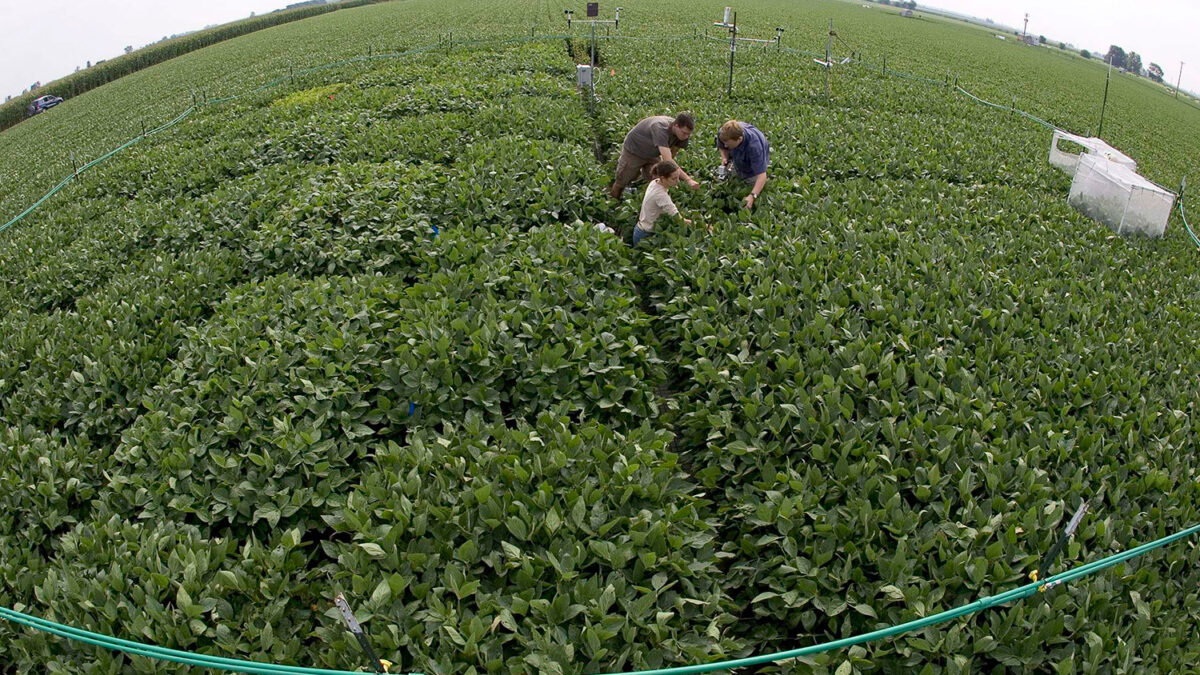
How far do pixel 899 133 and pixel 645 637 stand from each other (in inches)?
462

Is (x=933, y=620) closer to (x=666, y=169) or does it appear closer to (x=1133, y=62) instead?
(x=666, y=169)

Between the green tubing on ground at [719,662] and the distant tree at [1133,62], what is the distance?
153419 millimetres

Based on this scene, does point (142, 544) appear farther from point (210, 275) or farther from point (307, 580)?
point (210, 275)

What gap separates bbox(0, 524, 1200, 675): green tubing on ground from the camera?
295cm

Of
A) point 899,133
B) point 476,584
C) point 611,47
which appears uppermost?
point 611,47

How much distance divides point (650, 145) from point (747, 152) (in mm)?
1322

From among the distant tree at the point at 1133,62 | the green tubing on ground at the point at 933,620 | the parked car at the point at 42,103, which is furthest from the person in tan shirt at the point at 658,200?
the distant tree at the point at 1133,62

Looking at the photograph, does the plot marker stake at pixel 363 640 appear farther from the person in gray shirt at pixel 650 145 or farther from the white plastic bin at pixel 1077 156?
the white plastic bin at pixel 1077 156

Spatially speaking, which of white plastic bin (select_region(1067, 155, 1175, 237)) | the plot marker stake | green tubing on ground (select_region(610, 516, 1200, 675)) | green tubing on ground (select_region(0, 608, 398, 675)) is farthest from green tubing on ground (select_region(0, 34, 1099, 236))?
green tubing on ground (select_region(610, 516, 1200, 675))

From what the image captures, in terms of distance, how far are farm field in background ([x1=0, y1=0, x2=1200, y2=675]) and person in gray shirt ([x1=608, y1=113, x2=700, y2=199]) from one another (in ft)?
1.38

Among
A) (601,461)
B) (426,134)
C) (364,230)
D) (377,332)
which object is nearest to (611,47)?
(426,134)

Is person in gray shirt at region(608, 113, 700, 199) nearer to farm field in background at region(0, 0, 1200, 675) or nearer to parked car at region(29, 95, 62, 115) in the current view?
farm field in background at region(0, 0, 1200, 675)

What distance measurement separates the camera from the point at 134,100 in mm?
27172

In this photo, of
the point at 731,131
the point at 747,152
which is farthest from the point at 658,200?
the point at 747,152
